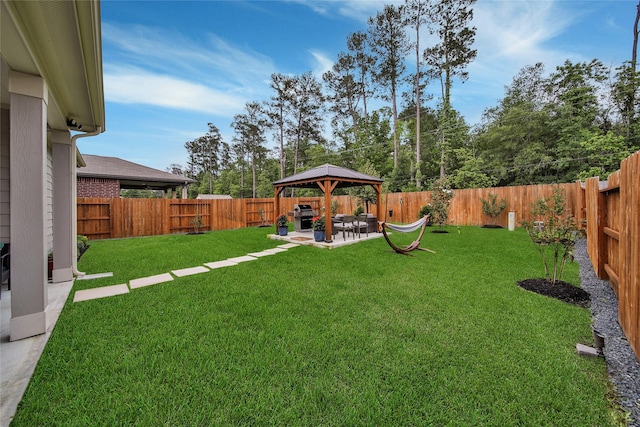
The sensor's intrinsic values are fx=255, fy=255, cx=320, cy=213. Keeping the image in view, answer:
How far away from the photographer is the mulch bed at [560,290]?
3.34 m

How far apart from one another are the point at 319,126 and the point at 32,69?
22064 millimetres

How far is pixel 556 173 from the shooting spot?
15219mm

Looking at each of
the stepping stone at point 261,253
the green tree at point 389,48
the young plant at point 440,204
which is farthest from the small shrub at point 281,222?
the green tree at point 389,48

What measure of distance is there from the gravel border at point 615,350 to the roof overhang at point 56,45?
15.1 ft

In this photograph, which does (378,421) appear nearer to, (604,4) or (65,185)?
(65,185)

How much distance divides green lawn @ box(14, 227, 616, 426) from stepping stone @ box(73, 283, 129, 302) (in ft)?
0.59

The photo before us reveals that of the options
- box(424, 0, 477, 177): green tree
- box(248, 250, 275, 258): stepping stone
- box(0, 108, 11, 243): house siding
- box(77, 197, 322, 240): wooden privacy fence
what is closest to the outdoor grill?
box(77, 197, 322, 240): wooden privacy fence

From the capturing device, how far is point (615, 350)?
2.21 m

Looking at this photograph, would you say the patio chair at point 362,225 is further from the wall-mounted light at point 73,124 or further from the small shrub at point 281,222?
the wall-mounted light at point 73,124

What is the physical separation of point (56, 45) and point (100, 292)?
3.07m

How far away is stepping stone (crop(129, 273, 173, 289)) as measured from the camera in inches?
156

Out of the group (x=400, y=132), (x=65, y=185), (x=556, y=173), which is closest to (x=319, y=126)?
(x=400, y=132)

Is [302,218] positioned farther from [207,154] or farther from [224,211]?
[207,154]

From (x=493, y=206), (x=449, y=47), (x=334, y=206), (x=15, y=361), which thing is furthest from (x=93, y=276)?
(x=449, y=47)
